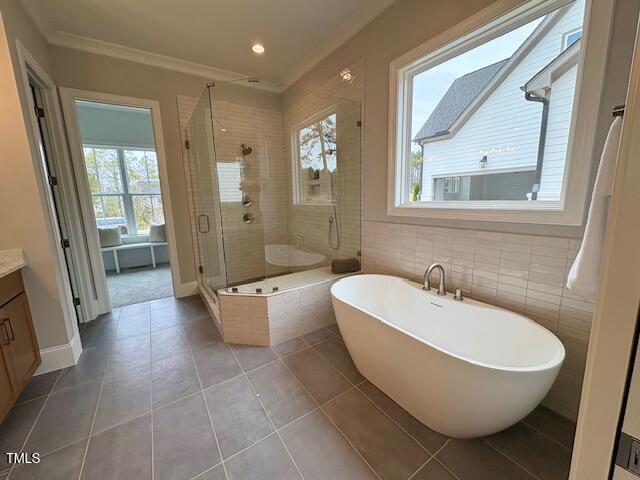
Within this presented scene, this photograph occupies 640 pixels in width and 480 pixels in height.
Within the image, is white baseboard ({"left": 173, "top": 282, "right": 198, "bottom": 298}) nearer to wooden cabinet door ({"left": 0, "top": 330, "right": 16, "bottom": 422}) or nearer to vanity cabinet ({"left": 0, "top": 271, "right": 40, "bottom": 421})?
vanity cabinet ({"left": 0, "top": 271, "right": 40, "bottom": 421})

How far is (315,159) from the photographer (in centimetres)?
307

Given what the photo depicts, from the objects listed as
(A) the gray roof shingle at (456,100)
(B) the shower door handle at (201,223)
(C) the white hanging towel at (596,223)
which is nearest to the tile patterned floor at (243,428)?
(C) the white hanging towel at (596,223)

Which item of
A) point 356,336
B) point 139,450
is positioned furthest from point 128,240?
point 356,336

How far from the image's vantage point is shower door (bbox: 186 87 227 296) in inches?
109

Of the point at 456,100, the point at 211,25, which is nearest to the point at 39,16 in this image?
the point at 211,25

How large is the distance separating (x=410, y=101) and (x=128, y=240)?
5.32m

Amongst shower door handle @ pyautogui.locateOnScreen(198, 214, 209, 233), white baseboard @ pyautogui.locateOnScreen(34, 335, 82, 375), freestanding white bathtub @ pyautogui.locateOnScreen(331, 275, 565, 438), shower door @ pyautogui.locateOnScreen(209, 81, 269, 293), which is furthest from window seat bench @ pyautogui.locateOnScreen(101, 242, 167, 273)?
freestanding white bathtub @ pyautogui.locateOnScreen(331, 275, 565, 438)

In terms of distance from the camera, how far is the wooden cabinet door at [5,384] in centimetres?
138

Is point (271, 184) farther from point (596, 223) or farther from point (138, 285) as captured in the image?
point (596, 223)

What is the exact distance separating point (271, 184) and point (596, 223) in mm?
2860

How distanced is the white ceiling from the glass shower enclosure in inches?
16.0

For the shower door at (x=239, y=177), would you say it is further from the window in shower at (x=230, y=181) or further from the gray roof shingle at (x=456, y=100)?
the gray roof shingle at (x=456, y=100)

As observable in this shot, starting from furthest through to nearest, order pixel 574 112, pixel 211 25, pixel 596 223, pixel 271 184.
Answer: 1. pixel 271 184
2. pixel 211 25
3. pixel 574 112
4. pixel 596 223

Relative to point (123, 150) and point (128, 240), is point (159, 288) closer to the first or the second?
point (128, 240)
